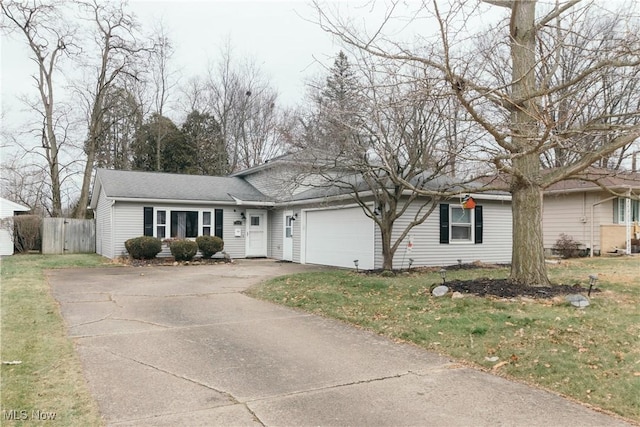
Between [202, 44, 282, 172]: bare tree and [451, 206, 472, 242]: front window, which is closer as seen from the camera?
[451, 206, 472, 242]: front window

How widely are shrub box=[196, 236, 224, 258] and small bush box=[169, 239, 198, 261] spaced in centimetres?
37

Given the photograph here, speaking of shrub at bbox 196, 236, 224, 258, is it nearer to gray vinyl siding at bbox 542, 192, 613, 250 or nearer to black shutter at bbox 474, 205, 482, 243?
black shutter at bbox 474, 205, 482, 243

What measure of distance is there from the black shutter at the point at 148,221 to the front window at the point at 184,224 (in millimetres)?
794

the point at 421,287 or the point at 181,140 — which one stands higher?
the point at 181,140

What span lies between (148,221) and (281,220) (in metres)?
5.20

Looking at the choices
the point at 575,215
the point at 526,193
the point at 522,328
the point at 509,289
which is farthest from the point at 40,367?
the point at 575,215

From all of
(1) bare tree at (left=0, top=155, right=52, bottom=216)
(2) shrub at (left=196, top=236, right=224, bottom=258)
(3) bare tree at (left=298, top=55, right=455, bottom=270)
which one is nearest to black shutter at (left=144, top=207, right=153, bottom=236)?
(2) shrub at (left=196, top=236, right=224, bottom=258)

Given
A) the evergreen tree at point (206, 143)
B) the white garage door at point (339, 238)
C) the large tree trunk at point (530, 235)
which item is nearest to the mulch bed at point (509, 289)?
the large tree trunk at point (530, 235)

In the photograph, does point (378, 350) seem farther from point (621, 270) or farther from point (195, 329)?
point (621, 270)

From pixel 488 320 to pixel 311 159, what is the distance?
7.07 meters

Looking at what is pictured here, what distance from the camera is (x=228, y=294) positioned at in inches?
381

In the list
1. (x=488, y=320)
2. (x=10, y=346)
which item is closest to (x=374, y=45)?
(x=488, y=320)

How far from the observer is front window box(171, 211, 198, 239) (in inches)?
702

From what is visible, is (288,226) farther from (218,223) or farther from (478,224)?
(478,224)
